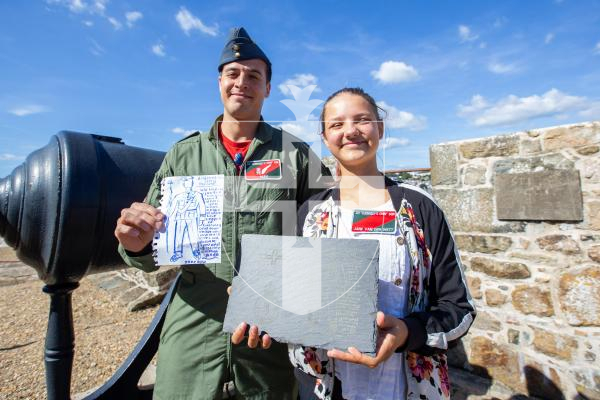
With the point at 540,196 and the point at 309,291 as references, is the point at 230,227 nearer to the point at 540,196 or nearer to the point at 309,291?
the point at 309,291

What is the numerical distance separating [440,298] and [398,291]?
17cm

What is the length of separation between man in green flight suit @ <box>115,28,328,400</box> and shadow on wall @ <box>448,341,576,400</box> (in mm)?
1998

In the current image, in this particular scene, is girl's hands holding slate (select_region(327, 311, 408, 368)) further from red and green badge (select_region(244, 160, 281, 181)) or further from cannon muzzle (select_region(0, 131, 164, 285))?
cannon muzzle (select_region(0, 131, 164, 285))

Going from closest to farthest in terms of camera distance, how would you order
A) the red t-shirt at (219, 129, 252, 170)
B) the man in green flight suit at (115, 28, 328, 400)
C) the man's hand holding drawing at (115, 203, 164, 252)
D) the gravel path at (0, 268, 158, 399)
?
1. the man's hand holding drawing at (115, 203, 164, 252)
2. the man in green flight suit at (115, 28, 328, 400)
3. the red t-shirt at (219, 129, 252, 170)
4. the gravel path at (0, 268, 158, 399)

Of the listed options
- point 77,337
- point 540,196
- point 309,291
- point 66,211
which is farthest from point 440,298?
point 77,337

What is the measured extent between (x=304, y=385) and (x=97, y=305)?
16.7 ft

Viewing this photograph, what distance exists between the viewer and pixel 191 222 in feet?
4.79

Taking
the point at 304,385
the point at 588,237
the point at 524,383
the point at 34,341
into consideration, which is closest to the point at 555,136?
the point at 588,237

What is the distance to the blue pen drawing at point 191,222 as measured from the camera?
1.44 m

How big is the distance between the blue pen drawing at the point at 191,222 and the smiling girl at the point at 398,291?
385mm

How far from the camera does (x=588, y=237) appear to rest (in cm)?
248

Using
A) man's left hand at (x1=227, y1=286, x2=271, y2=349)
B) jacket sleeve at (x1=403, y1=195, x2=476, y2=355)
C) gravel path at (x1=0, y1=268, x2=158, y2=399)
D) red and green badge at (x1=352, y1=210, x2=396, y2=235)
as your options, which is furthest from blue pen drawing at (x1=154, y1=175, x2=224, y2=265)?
gravel path at (x1=0, y1=268, x2=158, y2=399)

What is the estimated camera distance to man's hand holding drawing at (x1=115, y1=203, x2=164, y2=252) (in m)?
1.43

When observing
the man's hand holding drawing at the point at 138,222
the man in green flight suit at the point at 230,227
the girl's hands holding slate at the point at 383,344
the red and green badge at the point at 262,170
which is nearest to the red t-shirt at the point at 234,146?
the man in green flight suit at the point at 230,227
